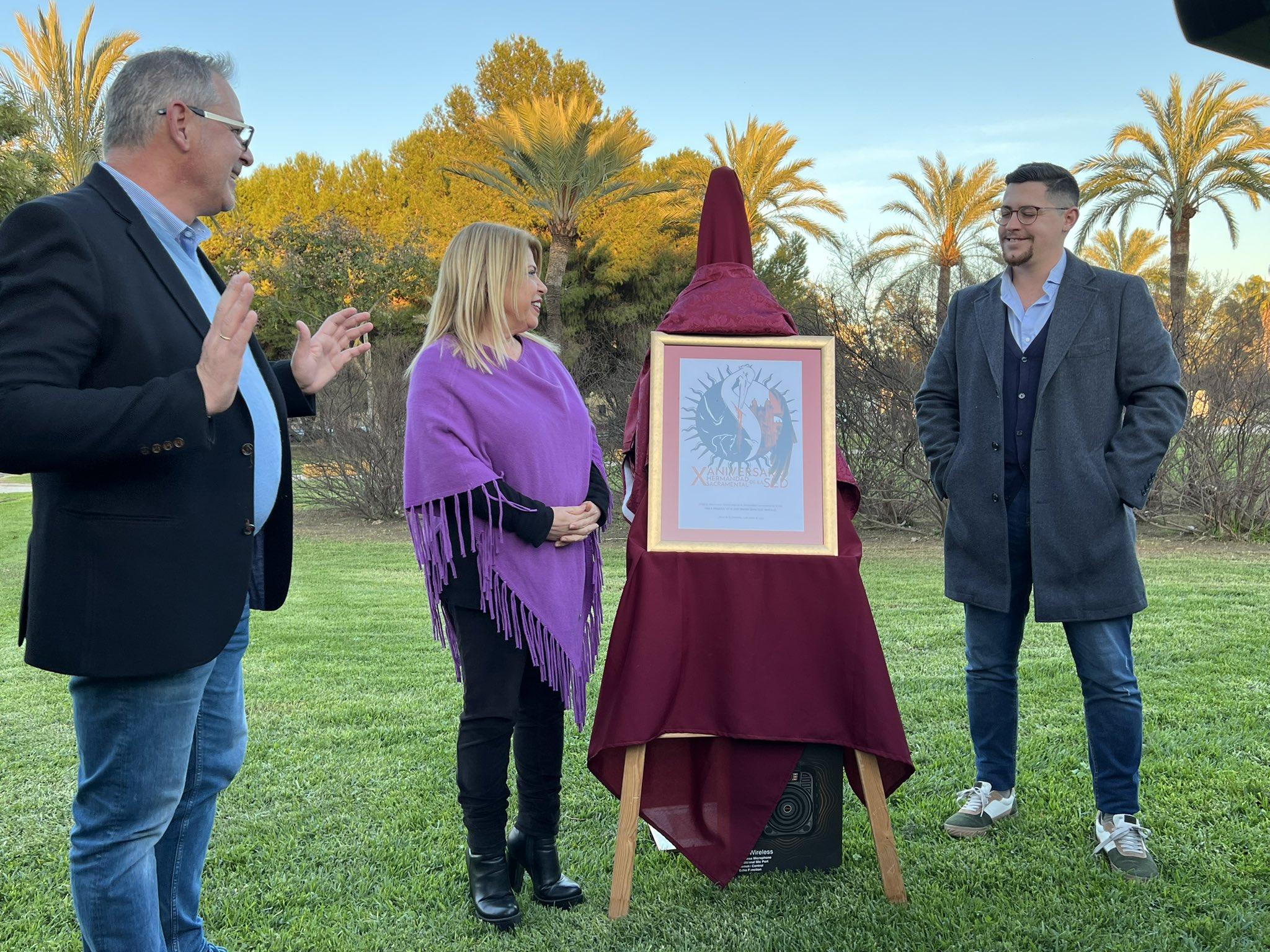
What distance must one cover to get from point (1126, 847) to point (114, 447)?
3.17m

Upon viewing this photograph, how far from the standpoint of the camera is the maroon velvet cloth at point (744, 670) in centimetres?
301

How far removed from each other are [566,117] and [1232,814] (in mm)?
20844

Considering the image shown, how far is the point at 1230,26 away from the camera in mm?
1071

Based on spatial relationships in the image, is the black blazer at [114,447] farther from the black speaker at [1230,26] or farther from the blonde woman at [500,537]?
the black speaker at [1230,26]

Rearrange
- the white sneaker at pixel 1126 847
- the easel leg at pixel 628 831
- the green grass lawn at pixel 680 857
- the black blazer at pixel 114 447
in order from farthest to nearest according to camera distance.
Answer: the white sneaker at pixel 1126 847, the easel leg at pixel 628 831, the green grass lawn at pixel 680 857, the black blazer at pixel 114 447

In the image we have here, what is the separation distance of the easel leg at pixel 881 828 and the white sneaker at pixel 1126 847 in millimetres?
749

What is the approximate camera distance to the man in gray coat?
3.27m

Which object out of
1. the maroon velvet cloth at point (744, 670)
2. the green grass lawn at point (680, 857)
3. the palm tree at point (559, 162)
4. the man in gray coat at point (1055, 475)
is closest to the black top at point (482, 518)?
the maroon velvet cloth at point (744, 670)

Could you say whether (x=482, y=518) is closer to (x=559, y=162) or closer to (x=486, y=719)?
(x=486, y=719)

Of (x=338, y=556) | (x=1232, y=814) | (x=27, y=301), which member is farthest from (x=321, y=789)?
(x=338, y=556)

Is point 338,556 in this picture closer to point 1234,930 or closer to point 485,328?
point 485,328

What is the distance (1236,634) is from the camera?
659 centimetres

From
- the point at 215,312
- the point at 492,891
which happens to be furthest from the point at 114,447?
the point at 492,891

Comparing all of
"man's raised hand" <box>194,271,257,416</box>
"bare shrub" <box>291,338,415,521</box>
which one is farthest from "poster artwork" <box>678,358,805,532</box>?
"bare shrub" <box>291,338,415,521</box>
